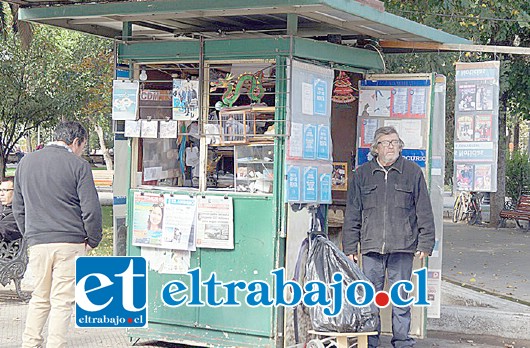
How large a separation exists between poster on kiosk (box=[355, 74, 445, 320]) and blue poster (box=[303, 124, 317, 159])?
0.75 m

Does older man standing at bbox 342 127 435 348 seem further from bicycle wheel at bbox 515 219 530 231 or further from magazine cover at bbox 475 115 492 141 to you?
bicycle wheel at bbox 515 219 530 231

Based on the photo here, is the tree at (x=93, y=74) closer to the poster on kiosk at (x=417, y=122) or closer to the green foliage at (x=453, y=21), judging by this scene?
the green foliage at (x=453, y=21)

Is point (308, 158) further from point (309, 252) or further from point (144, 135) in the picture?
point (144, 135)

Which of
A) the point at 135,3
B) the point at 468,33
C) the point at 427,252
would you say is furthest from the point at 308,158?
the point at 468,33

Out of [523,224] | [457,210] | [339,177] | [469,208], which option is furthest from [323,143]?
[457,210]

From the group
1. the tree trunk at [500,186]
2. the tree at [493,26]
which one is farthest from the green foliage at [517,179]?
the tree trunk at [500,186]

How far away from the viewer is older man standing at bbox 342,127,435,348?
240 inches

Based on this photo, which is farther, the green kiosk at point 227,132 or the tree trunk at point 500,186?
the tree trunk at point 500,186

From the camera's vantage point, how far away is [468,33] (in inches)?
494

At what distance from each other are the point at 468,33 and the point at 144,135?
294 inches

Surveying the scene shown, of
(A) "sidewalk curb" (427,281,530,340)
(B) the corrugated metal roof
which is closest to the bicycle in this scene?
(A) "sidewalk curb" (427,281,530,340)

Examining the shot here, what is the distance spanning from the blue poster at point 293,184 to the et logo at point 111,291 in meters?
1.35

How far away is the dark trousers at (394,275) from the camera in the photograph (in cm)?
623

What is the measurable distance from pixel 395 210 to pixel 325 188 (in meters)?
0.60
